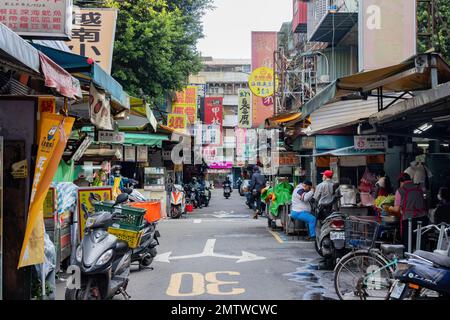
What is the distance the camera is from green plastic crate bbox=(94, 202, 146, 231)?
Answer: 28.7 feet

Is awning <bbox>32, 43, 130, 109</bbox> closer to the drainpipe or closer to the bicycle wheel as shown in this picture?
the bicycle wheel

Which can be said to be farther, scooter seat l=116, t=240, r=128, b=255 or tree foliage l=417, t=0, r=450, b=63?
tree foliage l=417, t=0, r=450, b=63

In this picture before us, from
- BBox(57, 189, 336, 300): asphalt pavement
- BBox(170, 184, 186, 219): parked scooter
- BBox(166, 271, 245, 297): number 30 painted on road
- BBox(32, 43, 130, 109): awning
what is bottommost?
BBox(57, 189, 336, 300): asphalt pavement

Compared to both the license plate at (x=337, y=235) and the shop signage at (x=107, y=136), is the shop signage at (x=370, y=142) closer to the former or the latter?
the license plate at (x=337, y=235)

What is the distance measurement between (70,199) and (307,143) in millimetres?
9673

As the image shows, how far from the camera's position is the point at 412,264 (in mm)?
5770

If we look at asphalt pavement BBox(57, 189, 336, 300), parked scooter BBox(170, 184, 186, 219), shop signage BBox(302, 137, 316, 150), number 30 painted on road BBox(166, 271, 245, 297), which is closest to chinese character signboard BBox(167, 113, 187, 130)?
parked scooter BBox(170, 184, 186, 219)

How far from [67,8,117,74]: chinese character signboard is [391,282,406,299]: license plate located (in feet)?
32.2

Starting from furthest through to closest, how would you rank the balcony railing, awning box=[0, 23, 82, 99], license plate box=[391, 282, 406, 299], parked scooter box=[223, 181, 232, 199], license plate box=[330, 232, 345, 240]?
parked scooter box=[223, 181, 232, 199] → the balcony railing → license plate box=[330, 232, 345, 240] → license plate box=[391, 282, 406, 299] → awning box=[0, 23, 82, 99]

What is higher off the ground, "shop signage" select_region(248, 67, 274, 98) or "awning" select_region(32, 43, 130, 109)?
"shop signage" select_region(248, 67, 274, 98)

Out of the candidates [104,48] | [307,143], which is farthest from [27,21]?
[307,143]

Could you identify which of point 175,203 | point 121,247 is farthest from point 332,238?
point 175,203

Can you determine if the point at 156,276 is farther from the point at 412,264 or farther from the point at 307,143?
the point at 307,143

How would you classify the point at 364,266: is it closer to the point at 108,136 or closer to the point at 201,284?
the point at 201,284
